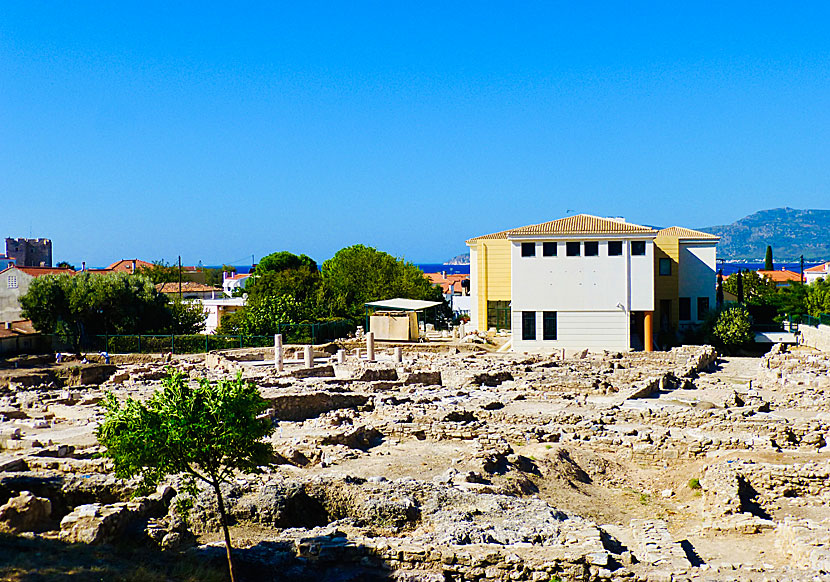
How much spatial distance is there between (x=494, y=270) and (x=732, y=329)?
1394 centimetres

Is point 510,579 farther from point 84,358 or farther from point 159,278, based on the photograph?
point 159,278

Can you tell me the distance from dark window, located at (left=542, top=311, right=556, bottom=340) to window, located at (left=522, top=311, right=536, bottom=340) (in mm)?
519

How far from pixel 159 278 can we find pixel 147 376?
2380 inches

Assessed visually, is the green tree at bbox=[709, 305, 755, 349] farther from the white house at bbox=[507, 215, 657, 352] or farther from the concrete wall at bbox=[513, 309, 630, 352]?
the concrete wall at bbox=[513, 309, 630, 352]

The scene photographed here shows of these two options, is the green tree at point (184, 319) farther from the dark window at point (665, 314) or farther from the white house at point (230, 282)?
the white house at point (230, 282)

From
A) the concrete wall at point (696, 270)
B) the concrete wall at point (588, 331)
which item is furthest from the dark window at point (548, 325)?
the concrete wall at point (696, 270)

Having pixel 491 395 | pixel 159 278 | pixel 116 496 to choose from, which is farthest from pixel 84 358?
pixel 159 278

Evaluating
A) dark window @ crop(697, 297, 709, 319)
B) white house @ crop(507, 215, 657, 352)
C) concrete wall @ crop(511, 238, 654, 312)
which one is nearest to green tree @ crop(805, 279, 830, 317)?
dark window @ crop(697, 297, 709, 319)

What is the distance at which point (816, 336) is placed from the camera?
39125 mm

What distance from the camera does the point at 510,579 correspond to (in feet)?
32.5

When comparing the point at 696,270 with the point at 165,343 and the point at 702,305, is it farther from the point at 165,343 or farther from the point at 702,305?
the point at 165,343

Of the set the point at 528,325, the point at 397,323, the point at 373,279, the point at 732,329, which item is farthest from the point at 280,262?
the point at 732,329

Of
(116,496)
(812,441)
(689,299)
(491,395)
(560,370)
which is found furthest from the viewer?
(689,299)

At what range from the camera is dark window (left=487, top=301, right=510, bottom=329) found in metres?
46.7
